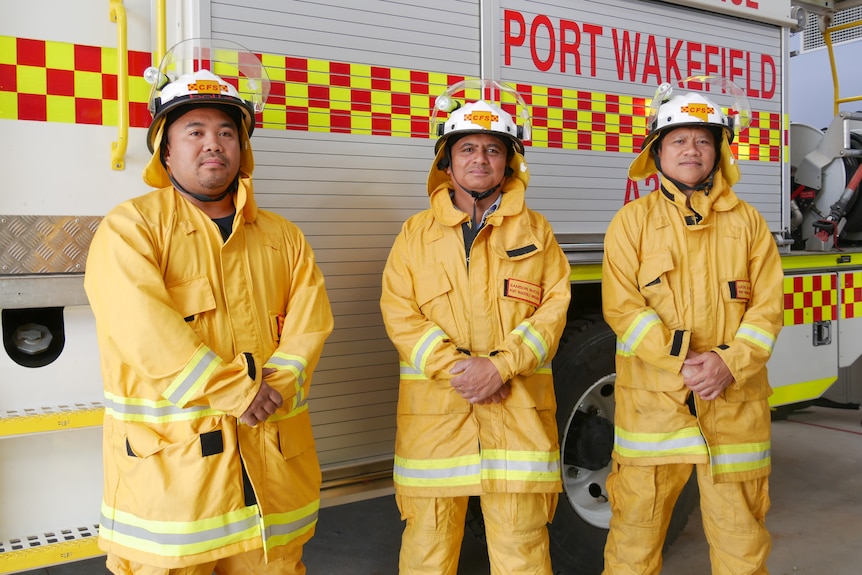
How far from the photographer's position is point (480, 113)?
2695 mm

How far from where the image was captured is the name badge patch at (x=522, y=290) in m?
2.59

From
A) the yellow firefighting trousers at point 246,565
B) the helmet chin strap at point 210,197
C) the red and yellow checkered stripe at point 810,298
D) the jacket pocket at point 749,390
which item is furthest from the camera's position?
the red and yellow checkered stripe at point 810,298

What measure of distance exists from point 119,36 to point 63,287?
0.81 m

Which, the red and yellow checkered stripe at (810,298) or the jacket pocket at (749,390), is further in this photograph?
the red and yellow checkered stripe at (810,298)

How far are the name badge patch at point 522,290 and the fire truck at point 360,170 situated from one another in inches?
24.8

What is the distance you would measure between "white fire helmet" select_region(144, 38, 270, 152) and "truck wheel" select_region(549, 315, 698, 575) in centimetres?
171

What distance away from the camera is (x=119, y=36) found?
2393mm

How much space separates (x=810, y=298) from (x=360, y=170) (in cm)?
265

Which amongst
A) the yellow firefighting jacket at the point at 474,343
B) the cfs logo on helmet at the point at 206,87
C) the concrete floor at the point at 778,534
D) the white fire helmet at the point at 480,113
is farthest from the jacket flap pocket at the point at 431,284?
the concrete floor at the point at 778,534

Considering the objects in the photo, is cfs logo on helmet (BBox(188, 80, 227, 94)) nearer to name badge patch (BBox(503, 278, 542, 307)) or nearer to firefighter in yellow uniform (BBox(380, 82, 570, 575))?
firefighter in yellow uniform (BBox(380, 82, 570, 575))

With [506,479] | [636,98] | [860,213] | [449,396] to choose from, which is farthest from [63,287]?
[860,213]

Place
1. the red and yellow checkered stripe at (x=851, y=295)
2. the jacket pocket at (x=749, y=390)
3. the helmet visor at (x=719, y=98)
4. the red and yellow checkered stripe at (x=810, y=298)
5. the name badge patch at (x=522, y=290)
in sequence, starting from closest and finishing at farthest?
the name badge patch at (x=522, y=290)
the jacket pocket at (x=749, y=390)
the helmet visor at (x=719, y=98)
the red and yellow checkered stripe at (x=810, y=298)
the red and yellow checkered stripe at (x=851, y=295)

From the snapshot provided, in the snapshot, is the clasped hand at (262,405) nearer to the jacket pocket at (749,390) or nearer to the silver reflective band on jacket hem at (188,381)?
the silver reflective band on jacket hem at (188,381)

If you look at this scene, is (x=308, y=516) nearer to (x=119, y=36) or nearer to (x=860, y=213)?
(x=119, y=36)
